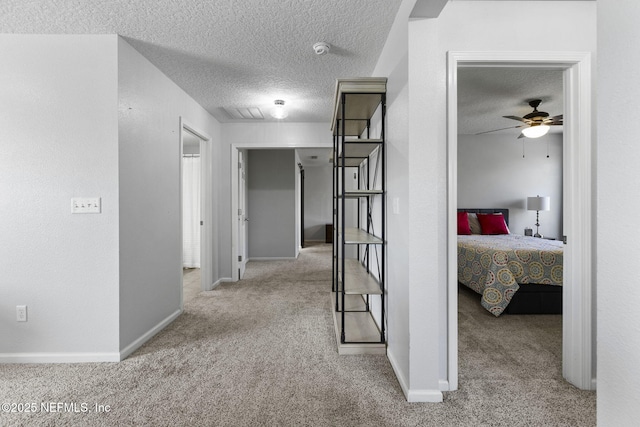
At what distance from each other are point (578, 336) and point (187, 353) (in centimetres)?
261

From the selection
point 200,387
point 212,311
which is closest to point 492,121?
point 212,311

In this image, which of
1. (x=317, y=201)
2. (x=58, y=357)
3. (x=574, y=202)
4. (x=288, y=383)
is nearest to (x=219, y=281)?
(x=58, y=357)

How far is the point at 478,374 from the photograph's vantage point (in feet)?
6.35

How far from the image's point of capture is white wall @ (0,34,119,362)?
2078 mm

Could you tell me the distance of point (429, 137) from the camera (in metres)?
1.62

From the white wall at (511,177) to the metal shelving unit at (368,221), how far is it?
321 centimetres

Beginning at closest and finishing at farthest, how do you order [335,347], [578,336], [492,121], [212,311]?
[578,336]
[335,347]
[212,311]
[492,121]

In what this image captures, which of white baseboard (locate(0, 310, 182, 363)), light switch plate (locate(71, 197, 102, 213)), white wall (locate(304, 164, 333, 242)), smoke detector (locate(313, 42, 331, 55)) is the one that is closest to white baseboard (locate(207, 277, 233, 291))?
white baseboard (locate(0, 310, 182, 363))

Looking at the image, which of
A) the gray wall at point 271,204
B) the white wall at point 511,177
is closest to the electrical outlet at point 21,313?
the gray wall at point 271,204

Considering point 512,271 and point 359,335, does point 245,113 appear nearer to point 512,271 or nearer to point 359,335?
point 359,335

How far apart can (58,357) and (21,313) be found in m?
0.40

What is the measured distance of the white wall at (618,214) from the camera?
590 millimetres

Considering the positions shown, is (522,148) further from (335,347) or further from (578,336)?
(335,347)

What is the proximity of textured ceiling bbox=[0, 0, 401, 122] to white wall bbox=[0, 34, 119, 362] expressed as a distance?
0.21 metres
